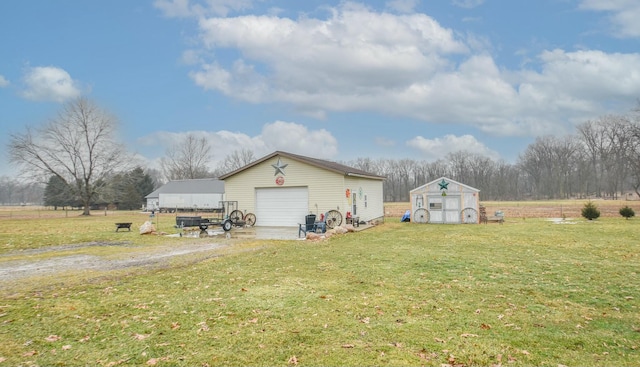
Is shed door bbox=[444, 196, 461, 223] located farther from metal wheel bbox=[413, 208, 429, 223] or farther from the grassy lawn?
the grassy lawn

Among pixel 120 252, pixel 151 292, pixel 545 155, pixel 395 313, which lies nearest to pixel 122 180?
pixel 120 252

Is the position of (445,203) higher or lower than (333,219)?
higher

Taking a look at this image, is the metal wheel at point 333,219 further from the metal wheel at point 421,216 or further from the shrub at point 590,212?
the shrub at point 590,212

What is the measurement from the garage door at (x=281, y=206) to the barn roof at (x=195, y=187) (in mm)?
30007

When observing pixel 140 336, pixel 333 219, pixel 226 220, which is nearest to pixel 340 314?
pixel 140 336

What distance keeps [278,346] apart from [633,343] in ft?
13.7

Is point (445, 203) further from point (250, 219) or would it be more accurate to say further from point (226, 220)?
point (226, 220)

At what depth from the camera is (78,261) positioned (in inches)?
438

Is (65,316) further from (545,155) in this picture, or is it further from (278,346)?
(545,155)

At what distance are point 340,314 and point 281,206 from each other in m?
16.1

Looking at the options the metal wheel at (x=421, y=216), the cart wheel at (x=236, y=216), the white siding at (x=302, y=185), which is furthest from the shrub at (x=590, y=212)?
the cart wheel at (x=236, y=216)

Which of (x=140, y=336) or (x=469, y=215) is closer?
(x=140, y=336)

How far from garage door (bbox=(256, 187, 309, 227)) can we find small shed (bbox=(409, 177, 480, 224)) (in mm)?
7284

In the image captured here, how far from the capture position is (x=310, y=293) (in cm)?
665
